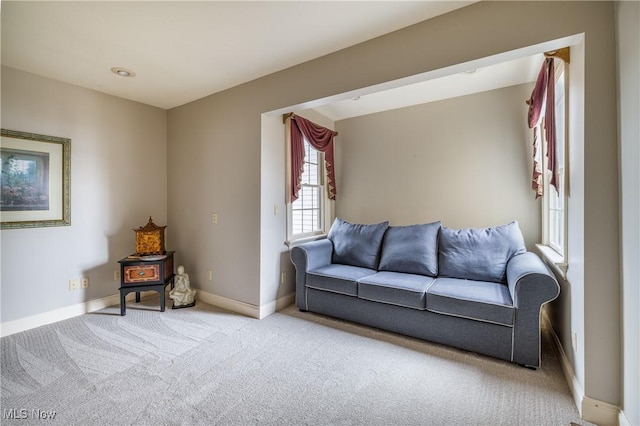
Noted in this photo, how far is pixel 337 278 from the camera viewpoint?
2.93m

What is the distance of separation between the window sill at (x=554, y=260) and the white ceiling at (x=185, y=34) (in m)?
1.90

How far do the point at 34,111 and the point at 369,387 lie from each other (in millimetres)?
3905

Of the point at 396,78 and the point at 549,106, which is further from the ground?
the point at 396,78

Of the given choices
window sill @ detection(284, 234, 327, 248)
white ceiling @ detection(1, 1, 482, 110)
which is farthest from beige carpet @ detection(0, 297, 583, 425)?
white ceiling @ detection(1, 1, 482, 110)

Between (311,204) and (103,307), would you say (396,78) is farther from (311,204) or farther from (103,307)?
(103,307)

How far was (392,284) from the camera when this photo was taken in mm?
2639

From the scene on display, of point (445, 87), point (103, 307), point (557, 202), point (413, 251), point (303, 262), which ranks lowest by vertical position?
point (103, 307)

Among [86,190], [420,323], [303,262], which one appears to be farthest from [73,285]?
[420,323]

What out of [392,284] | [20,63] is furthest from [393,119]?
[20,63]

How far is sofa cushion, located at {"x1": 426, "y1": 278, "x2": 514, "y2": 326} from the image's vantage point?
2143mm

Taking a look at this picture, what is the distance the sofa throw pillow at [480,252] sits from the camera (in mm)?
2676

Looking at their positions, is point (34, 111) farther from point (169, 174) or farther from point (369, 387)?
point (369, 387)

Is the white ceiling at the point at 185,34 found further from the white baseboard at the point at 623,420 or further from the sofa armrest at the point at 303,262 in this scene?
the white baseboard at the point at 623,420

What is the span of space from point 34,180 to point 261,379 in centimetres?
291
